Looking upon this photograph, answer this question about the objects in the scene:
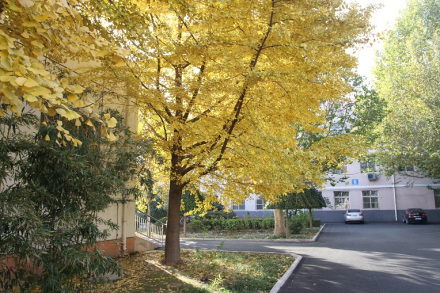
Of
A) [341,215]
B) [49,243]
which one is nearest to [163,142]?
[49,243]

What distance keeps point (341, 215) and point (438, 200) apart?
8.51m

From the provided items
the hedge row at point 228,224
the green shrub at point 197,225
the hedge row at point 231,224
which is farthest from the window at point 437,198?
the green shrub at point 197,225

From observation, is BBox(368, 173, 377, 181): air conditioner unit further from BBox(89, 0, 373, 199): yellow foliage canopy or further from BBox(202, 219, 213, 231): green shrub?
BBox(89, 0, 373, 199): yellow foliage canopy

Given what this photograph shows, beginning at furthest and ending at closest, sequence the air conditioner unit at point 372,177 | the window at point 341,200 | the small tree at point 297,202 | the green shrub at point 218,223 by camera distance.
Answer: the window at point 341,200
the air conditioner unit at point 372,177
the green shrub at point 218,223
the small tree at point 297,202

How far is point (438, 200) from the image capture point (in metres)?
28.5

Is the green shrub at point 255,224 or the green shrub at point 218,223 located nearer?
the green shrub at point 218,223

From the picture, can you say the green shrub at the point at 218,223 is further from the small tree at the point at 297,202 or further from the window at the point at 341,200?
the window at the point at 341,200

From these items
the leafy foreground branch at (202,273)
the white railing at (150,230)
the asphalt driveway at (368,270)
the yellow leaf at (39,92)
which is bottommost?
the asphalt driveway at (368,270)

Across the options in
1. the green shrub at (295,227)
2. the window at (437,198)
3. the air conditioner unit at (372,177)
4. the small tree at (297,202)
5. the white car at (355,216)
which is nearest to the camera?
the small tree at (297,202)

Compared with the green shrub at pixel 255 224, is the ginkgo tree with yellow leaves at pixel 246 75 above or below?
above

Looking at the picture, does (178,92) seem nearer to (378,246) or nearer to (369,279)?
(369,279)

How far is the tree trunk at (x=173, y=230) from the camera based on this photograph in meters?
8.95

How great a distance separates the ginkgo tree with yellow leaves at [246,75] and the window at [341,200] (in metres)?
24.2

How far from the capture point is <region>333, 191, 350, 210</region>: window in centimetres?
3041
